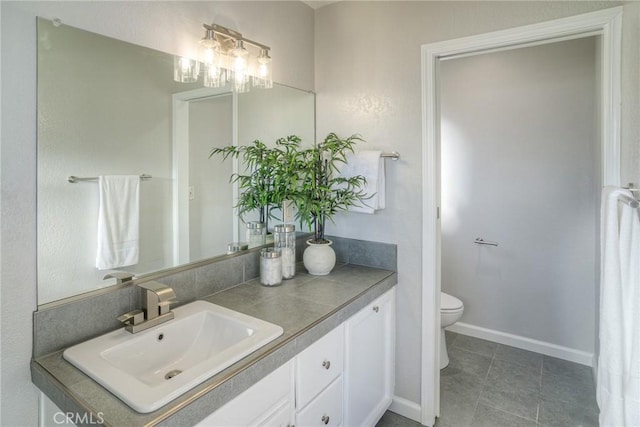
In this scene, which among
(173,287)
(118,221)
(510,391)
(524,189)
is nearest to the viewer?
(118,221)

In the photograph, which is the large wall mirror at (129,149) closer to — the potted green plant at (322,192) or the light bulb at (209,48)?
the light bulb at (209,48)

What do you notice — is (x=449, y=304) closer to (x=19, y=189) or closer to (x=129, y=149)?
(x=129, y=149)

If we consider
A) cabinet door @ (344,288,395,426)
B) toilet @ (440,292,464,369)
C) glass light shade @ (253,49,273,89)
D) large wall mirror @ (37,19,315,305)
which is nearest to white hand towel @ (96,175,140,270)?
large wall mirror @ (37,19,315,305)

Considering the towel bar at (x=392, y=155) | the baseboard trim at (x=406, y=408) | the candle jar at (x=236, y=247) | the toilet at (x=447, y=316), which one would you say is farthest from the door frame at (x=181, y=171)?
the toilet at (x=447, y=316)

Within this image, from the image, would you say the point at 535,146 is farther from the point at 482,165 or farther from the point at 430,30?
the point at 430,30

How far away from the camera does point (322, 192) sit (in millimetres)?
1895

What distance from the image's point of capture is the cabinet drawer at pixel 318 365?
127 cm

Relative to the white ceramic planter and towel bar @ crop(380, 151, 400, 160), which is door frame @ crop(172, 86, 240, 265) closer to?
the white ceramic planter

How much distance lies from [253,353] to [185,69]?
1.19 m

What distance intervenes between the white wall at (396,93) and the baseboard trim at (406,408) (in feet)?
0.08

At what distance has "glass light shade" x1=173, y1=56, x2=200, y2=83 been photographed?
4.86 feet

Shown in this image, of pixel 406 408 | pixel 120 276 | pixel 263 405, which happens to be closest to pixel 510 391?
pixel 406 408

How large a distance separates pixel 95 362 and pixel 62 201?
53 cm

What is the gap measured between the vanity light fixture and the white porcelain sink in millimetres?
1011
